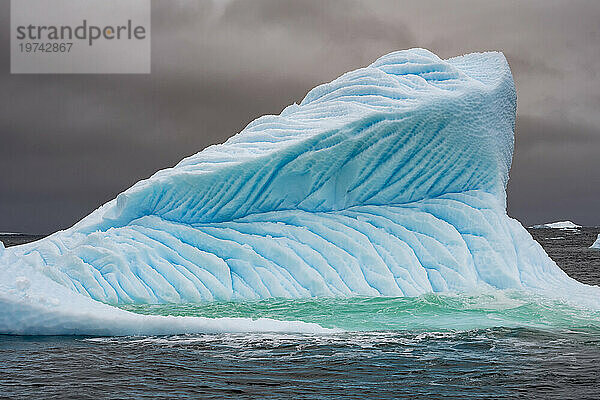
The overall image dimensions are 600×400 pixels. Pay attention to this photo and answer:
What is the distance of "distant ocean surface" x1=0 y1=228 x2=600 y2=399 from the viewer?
9.41m

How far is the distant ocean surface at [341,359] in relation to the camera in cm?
941

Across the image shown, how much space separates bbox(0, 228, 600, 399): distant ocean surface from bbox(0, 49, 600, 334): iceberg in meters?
1.35

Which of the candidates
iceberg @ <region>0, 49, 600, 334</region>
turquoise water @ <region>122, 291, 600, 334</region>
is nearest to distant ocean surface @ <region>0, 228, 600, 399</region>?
turquoise water @ <region>122, 291, 600, 334</region>

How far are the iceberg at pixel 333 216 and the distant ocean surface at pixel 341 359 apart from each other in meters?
1.35

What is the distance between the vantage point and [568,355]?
11.4 metres

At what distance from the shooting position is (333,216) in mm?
17781

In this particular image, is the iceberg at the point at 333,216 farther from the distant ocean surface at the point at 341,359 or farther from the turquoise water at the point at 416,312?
the distant ocean surface at the point at 341,359

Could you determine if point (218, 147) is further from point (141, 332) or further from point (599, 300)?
point (599, 300)

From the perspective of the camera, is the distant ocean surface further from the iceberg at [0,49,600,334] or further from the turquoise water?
the iceberg at [0,49,600,334]

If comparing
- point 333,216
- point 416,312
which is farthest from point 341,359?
point 333,216

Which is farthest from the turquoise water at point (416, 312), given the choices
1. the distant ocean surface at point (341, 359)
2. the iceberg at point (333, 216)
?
the iceberg at point (333, 216)

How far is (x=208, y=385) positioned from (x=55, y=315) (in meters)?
4.38

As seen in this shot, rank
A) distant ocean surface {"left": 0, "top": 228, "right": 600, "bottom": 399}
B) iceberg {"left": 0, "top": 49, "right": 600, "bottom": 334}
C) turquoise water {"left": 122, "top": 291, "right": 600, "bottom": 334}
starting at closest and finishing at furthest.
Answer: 1. distant ocean surface {"left": 0, "top": 228, "right": 600, "bottom": 399}
2. turquoise water {"left": 122, "top": 291, "right": 600, "bottom": 334}
3. iceberg {"left": 0, "top": 49, "right": 600, "bottom": 334}

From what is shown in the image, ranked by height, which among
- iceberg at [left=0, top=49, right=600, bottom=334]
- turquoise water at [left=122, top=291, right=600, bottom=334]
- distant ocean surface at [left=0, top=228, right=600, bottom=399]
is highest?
iceberg at [left=0, top=49, right=600, bottom=334]
